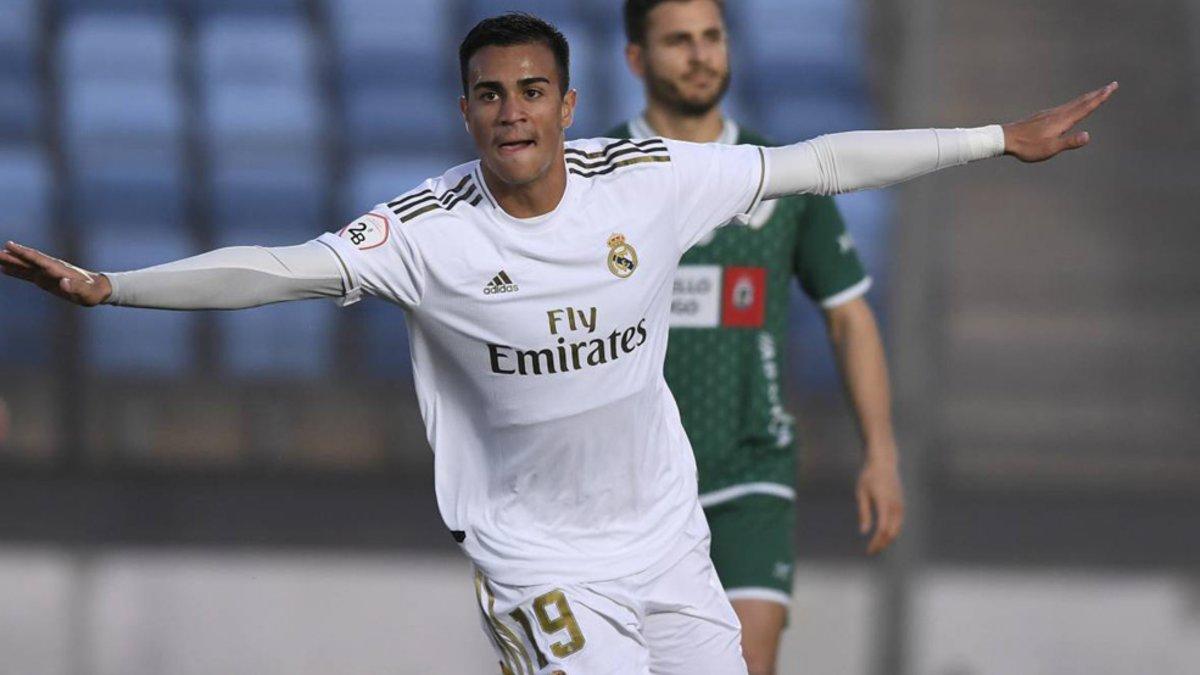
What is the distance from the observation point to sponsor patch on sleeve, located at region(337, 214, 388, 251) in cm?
346

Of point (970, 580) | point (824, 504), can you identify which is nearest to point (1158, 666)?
point (970, 580)

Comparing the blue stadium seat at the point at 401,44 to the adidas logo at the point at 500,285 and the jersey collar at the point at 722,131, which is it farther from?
the adidas logo at the point at 500,285

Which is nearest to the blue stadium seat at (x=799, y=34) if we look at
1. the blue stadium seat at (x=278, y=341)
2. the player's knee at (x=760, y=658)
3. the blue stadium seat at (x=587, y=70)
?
the blue stadium seat at (x=587, y=70)

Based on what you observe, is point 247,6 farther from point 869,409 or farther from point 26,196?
point 869,409

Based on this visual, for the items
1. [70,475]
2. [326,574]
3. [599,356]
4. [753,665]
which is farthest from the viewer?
[70,475]

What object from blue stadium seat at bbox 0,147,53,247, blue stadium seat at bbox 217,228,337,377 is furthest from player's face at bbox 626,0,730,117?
blue stadium seat at bbox 0,147,53,247

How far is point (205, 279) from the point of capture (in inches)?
130

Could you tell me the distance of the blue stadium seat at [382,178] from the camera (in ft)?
27.2

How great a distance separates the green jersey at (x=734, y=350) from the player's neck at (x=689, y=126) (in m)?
0.04

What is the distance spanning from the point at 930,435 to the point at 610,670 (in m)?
4.26

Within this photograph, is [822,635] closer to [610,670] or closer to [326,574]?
[326,574]

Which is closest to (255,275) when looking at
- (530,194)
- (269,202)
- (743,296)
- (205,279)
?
(205,279)

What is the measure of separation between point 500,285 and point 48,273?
31.7 inches

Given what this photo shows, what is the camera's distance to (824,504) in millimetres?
8023
